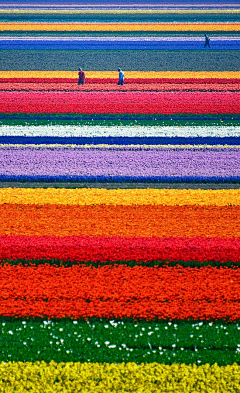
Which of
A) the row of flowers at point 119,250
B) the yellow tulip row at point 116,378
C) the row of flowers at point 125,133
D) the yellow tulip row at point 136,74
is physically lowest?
the yellow tulip row at point 116,378

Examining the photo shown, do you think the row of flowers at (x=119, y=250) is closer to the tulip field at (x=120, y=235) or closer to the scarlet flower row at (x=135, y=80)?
the tulip field at (x=120, y=235)

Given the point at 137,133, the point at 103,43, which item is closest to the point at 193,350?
the point at 137,133

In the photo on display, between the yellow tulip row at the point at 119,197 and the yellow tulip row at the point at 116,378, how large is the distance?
21.8ft

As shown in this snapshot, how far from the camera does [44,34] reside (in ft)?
173

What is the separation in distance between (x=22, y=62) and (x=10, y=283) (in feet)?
103

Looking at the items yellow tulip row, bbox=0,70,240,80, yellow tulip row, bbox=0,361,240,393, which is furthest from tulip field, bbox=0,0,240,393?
yellow tulip row, bbox=0,70,240,80

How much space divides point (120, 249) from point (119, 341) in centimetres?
306

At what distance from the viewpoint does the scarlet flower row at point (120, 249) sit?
10.9 m

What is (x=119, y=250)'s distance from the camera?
36.4 ft

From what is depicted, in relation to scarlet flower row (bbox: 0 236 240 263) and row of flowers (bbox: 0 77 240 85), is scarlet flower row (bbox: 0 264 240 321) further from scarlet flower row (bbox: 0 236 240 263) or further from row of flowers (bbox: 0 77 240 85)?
row of flowers (bbox: 0 77 240 85)

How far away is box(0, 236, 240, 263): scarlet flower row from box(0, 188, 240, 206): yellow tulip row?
246cm

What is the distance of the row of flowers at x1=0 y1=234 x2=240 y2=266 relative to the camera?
35.6 feet

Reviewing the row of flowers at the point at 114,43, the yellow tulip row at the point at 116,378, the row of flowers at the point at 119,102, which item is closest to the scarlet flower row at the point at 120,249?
the yellow tulip row at the point at 116,378

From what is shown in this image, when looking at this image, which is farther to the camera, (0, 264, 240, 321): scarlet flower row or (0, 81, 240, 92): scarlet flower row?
(0, 81, 240, 92): scarlet flower row
